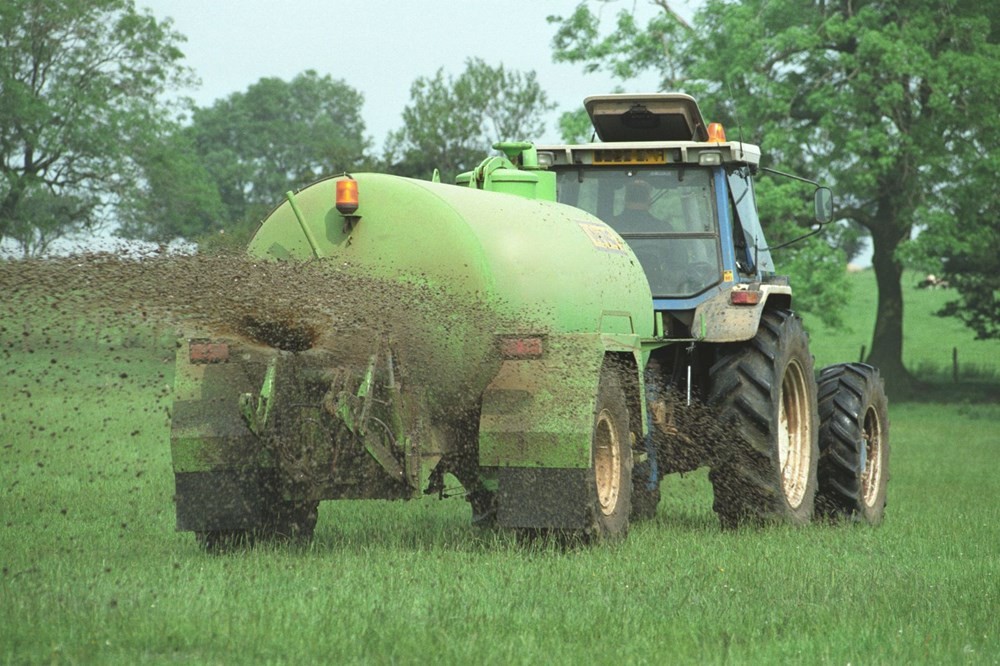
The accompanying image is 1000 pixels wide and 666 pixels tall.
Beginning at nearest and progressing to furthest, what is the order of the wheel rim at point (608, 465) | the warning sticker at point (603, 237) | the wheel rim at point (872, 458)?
the wheel rim at point (608, 465)
the warning sticker at point (603, 237)
the wheel rim at point (872, 458)

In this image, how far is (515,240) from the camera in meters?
8.76

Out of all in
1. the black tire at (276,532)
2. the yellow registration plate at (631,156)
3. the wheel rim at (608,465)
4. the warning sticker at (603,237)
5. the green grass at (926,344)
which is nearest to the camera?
the black tire at (276,532)

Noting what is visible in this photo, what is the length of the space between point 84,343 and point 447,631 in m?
3.22

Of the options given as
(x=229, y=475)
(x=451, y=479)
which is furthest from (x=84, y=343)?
(x=451, y=479)

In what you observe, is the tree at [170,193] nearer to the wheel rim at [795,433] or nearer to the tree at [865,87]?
the tree at [865,87]

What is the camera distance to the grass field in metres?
5.83

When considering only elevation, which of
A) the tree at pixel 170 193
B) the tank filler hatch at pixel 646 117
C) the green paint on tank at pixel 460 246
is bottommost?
the green paint on tank at pixel 460 246

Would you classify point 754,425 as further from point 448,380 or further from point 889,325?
point 889,325

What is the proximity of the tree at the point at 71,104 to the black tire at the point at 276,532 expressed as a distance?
93.0 ft

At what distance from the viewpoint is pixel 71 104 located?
38.7 meters

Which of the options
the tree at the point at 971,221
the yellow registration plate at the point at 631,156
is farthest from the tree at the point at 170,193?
the yellow registration plate at the point at 631,156

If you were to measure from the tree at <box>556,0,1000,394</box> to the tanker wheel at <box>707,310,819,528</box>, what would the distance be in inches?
786

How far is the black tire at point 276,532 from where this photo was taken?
29.0 ft

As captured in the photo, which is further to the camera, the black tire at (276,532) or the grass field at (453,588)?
the black tire at (276,532)
